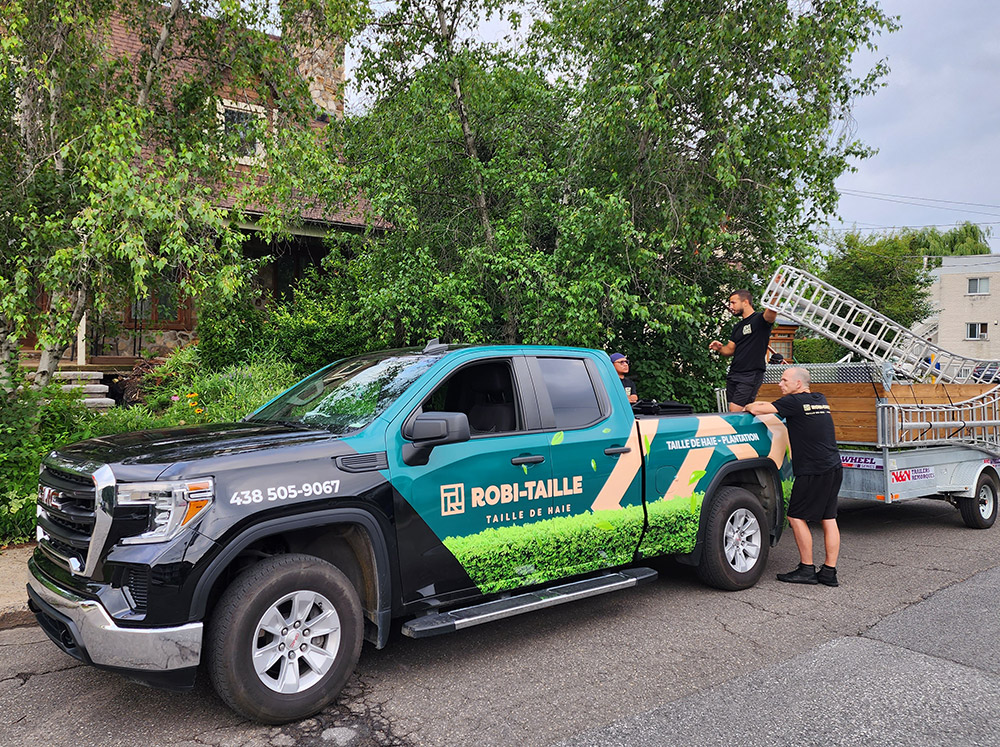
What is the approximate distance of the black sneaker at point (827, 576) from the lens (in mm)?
5945

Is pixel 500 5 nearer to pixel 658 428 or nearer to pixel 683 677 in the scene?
pixel 658 428

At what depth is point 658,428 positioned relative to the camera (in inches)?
209

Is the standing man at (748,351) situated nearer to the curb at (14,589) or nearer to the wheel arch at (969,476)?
the wheel arch at (969,476)

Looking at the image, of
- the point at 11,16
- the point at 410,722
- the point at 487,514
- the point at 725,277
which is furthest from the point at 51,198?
the point at 725,277

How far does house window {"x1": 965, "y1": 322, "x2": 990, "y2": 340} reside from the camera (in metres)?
43.9

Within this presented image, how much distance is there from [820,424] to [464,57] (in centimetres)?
704

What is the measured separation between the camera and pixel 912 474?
24.3 feet

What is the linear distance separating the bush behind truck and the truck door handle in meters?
0.01

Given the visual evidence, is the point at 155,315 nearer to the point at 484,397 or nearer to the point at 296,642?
the point at 484,397

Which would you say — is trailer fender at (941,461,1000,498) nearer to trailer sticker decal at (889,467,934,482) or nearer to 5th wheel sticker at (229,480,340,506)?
trailer sticker decal at (889,467,934,482)

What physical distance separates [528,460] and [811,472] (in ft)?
9.39

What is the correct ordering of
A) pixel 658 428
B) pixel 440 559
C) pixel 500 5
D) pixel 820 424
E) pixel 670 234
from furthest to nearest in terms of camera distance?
pixel 500 5, pixel 670 234, pixel 820 424, pixel 658 428, pixel 440 559

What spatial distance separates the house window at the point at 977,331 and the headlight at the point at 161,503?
50437 millimetres

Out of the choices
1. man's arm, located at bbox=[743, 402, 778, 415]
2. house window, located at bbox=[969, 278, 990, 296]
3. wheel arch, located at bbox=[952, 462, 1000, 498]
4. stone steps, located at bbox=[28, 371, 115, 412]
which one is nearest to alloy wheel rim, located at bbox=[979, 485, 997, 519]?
wheel arch, located at bbox=[952, 462, 1000, 498]
